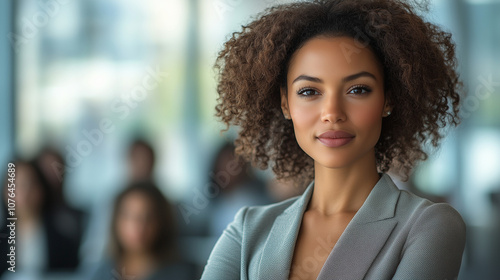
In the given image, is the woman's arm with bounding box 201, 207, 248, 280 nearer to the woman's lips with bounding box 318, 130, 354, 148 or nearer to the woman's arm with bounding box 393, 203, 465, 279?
the woman's lips with bounding box 318, 130, 354, 148

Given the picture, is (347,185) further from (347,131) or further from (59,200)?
(59,200)

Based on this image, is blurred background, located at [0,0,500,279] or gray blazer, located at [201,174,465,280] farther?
blurred background, located at [0,0,500,279]

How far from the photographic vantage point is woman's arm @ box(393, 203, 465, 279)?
145 centimetres

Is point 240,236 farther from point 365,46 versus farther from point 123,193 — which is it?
point 123,193

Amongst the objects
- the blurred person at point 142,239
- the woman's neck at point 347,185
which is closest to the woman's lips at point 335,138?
the woman's neck at point 347,185

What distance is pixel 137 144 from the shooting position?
16.8 feet

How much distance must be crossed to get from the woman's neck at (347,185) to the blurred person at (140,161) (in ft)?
10.7

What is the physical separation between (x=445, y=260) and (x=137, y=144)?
12.9 feet

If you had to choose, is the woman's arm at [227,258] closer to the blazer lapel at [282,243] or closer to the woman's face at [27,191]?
the blazer lapel at [282,243]

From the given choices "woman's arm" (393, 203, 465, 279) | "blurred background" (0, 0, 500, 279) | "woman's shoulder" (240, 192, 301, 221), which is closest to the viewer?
"woman's arm" (393, 203, 465, 279)

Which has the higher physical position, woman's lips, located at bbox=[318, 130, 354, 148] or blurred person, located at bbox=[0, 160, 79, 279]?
woman's lips, located at bbox=[318, 130, 354, 148]

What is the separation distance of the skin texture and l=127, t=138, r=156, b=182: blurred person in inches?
129

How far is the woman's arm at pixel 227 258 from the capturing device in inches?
67.6

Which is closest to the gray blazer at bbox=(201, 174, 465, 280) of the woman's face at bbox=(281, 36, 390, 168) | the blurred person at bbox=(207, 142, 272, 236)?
the woman's face at bbox=(281, 36, 390, 168)
